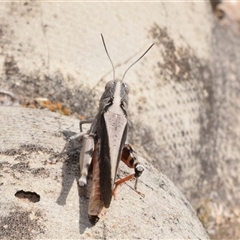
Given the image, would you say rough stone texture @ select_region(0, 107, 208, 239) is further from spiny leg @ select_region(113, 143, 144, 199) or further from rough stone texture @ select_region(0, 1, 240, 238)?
rough stone texture @ select_region(0, 1, 240, 238)

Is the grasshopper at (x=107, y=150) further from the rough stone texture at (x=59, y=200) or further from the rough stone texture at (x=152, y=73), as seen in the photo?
the rough stone texture at (x=152, y=73)

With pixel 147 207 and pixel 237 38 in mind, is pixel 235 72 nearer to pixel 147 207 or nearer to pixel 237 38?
pixel 237 38

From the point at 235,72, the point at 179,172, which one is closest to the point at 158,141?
the point at 179,172

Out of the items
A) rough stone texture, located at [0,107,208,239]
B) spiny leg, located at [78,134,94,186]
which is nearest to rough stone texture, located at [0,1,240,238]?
rough stone texture, located at [0,107,208,239]

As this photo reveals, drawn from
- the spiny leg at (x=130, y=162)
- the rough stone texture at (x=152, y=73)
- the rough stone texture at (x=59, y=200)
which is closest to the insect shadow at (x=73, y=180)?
the rough stone texture at (x=59, y=200)

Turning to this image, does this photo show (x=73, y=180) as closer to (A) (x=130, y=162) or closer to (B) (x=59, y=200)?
(B) (x=59, y=200)
